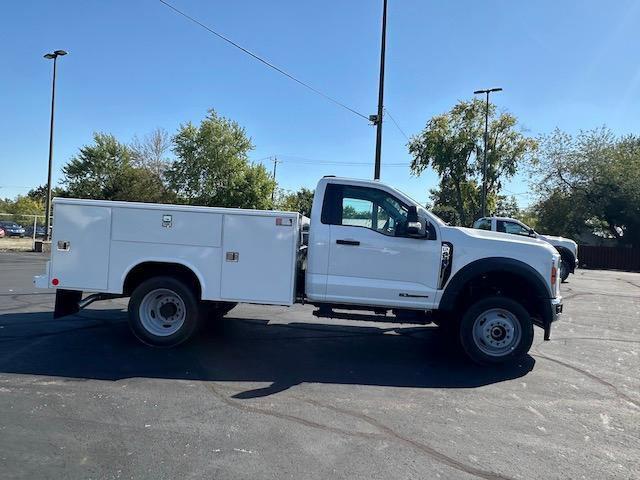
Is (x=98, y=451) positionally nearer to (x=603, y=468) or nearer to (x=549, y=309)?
(x=603, y=468)

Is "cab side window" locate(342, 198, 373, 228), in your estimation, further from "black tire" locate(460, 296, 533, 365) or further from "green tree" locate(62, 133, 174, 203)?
"green tree" locate(62, 133, 174, 203)

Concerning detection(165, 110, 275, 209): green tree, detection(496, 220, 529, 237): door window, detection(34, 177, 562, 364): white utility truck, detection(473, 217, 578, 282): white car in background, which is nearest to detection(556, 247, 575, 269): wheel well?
detection(473, 217, 578, 282): white car in background

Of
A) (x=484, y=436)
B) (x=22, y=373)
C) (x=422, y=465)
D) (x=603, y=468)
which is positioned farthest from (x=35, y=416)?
(x=603, y=468)

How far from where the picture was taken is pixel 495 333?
6.93 metres

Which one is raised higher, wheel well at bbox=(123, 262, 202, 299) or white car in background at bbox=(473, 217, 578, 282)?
white car in background at bbox=(473, 217, 578, 282)

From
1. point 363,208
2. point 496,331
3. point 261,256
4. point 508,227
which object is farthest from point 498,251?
point 508,227

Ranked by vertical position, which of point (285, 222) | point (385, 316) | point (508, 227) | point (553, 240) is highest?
point (508, 227)

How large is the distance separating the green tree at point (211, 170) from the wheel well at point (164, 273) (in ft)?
109

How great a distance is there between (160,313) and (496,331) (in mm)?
4476

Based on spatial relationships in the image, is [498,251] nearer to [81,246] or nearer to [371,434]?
[371,434]

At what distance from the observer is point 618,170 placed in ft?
134

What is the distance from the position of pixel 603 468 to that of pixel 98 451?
3.83m

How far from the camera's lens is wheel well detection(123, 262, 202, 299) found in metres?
7.12

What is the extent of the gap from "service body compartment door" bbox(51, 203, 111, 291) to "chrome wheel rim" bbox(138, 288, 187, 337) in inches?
24.0
